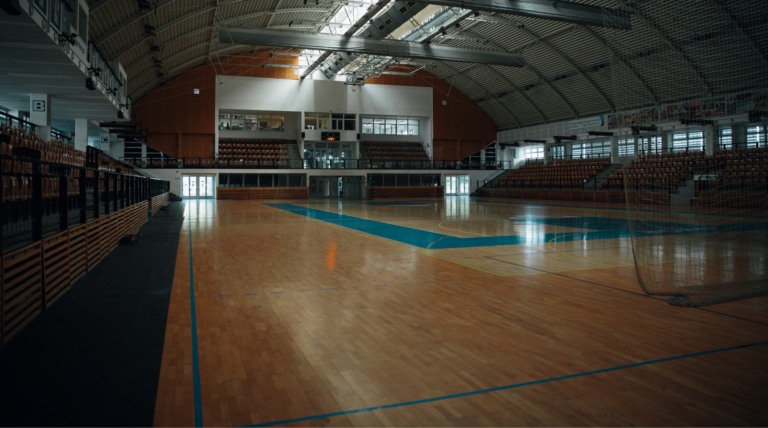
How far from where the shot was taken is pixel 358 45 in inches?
952

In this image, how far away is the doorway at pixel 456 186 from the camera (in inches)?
1693

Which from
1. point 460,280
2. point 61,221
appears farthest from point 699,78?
point 61,221

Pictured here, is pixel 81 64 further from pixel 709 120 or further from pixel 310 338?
pixel 709 120

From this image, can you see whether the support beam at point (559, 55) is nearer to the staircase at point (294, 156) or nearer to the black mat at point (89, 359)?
the staircase at point (294, 156)

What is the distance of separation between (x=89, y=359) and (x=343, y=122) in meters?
37.8

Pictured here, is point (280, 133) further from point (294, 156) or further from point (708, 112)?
point (708, 112)

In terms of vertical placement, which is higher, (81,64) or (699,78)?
(81,64)

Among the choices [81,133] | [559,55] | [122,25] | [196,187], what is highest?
[559,55]

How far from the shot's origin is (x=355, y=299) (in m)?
5.78

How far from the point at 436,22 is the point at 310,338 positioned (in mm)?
22575

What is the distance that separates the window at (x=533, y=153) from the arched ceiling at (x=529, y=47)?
106 inches

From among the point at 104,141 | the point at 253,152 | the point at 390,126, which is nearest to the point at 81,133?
the point at 104,141

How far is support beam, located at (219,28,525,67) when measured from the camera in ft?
73.9

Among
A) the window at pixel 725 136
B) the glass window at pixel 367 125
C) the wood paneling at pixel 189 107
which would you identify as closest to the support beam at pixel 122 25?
the wood paneling at pixel 189 107
